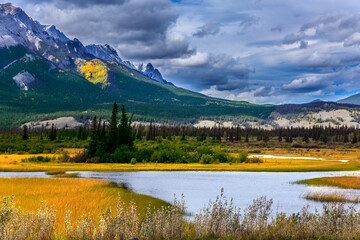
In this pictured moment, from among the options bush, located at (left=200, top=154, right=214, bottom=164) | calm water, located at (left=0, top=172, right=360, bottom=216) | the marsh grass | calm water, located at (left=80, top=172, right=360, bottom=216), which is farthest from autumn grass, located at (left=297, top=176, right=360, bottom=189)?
bush, located at (left=200, top=154, right=214, bottom=164)

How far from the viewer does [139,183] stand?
3509 cm

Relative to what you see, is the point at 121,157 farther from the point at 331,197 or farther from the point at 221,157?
the point at 331,197

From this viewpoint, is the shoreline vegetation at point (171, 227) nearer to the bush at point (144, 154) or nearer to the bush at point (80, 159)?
the bush at point (80, 159)

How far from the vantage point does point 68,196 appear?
977 inches

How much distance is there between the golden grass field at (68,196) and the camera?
20075 millimetres

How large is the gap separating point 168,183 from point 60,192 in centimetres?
1225

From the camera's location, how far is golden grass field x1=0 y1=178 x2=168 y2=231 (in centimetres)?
2008

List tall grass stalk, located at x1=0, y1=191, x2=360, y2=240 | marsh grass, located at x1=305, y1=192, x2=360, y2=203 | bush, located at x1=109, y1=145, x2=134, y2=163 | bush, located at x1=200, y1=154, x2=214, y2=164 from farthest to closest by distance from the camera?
1. bush, located at x1=200, y1=154, x2=214, y2=164
2. bush, located at x1=109, y1=145, x2=134, y2=163
3. marsh grass, located at x1=305, y1=192, x2=360, y2=203
4. tall grass stalk, located at x1=0, y1=191, x2=360, y2=240

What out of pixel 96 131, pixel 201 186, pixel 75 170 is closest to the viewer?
pixel 201 186

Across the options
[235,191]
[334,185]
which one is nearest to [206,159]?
[334,185]

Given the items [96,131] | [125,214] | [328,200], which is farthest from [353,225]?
[96,131]

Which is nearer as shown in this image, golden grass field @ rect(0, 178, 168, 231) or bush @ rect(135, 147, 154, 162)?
golden grass field @ rect(0, 178, 168, 231)

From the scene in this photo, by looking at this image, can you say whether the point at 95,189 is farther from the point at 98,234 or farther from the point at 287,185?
the point at 287,185

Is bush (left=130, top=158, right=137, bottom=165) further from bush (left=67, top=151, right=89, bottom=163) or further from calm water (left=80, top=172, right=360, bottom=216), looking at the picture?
calm water (left=80, top=172, right=360, bottom=216)
